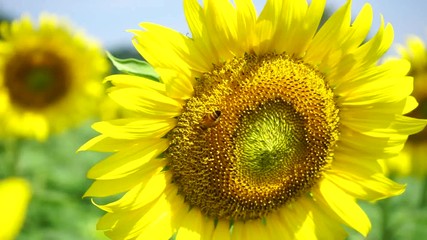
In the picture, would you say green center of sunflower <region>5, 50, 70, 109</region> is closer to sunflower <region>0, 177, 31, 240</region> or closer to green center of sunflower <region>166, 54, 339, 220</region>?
green center of sunflower <region>166, 54, 339, 220</region>

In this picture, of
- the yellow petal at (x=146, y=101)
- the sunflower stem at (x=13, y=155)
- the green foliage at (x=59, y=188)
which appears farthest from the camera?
the sunflower stem at (x=13, y=155)

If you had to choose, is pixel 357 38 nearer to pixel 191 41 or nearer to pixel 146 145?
pixel 191 41

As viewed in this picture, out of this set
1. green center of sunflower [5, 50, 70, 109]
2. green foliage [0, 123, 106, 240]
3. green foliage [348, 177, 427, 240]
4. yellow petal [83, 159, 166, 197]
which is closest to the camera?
yellow petal [83, 159, 166, 197]

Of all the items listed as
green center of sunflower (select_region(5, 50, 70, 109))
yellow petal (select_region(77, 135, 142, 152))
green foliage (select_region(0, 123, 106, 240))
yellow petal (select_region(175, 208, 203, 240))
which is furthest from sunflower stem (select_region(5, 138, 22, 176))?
yellow petal (select_region(77, 135, 142, 152))

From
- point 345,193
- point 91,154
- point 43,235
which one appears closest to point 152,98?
point 345,193

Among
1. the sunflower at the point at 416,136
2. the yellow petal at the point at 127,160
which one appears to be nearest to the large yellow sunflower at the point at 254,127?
the yellow petal at the point at 127,160

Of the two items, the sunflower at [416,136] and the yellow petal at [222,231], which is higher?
the yellow petal at [222,231]

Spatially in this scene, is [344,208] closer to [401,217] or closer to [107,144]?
[107,144]

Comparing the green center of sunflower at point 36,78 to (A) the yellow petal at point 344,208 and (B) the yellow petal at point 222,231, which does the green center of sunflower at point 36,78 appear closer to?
(B) the yellow petal at point 222,231
